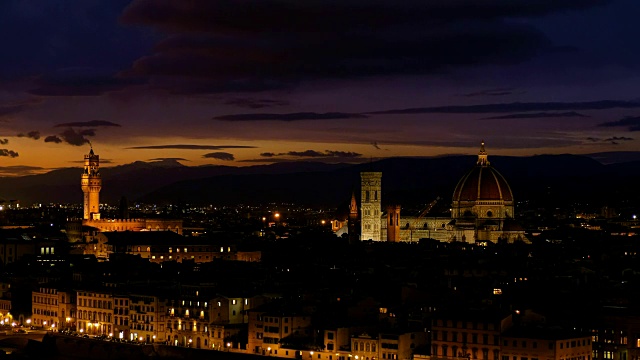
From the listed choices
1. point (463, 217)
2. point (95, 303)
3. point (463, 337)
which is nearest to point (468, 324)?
point (463, 337)

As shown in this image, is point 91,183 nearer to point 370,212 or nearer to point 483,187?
point 370,212

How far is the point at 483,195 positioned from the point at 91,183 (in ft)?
111

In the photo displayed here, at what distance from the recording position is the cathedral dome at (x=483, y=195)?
121312 millimetres

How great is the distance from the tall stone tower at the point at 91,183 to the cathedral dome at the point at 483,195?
30.9m

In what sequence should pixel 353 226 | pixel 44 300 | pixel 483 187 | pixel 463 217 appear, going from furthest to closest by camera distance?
1. pixel 353 226
2. pixel 483 187
3. pixel 463 217
4. pixel 44 300

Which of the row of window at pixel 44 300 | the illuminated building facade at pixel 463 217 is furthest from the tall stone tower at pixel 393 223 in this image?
the row of window at pixel 44 300

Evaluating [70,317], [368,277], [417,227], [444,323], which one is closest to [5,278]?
[70,317]

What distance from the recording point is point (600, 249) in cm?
10206

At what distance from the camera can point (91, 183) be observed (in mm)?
126125

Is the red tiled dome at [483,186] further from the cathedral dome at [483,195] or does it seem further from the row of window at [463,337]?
the row of window at [463,337]

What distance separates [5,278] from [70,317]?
12018 millimetres

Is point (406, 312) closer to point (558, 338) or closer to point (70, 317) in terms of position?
point (558, 338)

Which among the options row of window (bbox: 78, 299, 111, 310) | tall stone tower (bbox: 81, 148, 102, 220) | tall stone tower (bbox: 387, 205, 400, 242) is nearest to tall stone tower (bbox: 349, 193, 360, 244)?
tall stone tower (bbox: 387, 205, 400, 242)

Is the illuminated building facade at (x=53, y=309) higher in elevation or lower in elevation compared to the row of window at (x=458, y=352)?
higher
